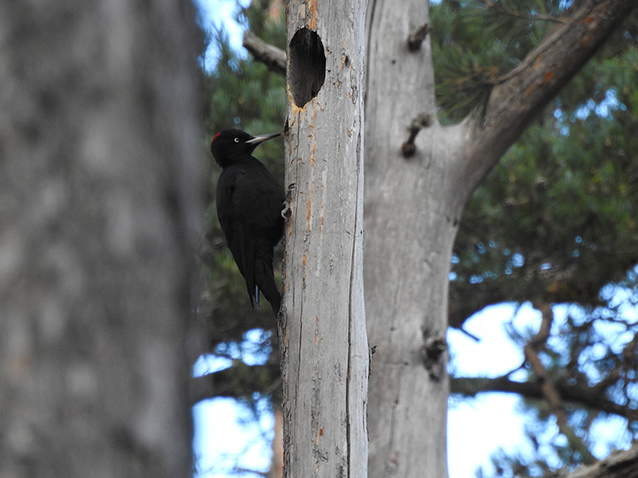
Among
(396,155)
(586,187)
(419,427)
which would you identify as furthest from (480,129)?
(586,187)

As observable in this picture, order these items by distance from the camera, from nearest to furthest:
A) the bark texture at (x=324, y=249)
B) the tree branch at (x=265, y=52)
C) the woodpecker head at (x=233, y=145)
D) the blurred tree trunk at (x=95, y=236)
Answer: the blurred tree trunk at (x=95, y=236) → the bark texture at (x=324, y=249) → the tree branch at (x=265, y=52) → the woodpecker head at (x=233, y=145)

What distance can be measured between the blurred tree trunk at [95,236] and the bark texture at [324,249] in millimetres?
1299

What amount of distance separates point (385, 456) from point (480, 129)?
1.65 metres

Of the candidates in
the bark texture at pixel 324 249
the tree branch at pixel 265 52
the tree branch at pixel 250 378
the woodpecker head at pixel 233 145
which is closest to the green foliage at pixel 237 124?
the tree branch at pixel 250 378

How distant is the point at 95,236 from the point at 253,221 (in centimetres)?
242

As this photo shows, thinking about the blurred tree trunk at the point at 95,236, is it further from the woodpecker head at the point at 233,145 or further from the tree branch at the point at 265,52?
the woodpecker head at the point at 233,145

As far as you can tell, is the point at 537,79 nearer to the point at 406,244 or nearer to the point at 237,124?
the point at 406,244

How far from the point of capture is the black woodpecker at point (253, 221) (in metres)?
3.02

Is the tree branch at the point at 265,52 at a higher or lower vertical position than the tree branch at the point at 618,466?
higher

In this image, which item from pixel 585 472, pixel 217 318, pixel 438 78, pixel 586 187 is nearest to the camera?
pixel 585 472

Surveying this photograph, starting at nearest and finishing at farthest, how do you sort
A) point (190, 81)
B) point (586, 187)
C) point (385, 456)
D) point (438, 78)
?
1. point (190, 81)
2. point (385, 456)
3. point (438, 78)
4. point (586, 187)

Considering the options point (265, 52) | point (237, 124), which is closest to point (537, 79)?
point (265, 52)

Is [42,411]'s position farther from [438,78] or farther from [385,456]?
[438,78]

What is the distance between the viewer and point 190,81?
704 mm
